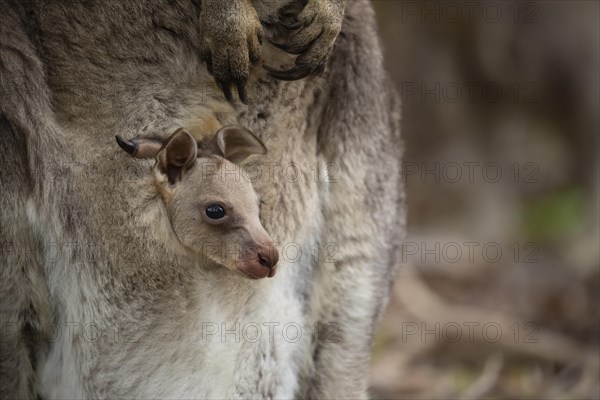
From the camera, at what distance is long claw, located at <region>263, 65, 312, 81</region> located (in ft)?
10.6

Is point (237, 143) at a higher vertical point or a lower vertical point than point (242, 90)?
lower

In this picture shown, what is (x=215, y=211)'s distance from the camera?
2996 millimetres

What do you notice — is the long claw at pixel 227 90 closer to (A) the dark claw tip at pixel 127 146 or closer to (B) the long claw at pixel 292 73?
(B) the long claw at pixel 292 73

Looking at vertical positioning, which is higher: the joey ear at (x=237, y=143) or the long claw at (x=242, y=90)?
the long claw at (x=242, y=90)

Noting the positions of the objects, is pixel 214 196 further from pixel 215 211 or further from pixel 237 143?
pixel 237 143

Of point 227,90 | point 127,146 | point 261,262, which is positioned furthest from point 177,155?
point 261,262

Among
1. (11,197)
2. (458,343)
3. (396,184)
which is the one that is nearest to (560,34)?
(458,343)

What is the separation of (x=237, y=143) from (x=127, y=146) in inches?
13.7

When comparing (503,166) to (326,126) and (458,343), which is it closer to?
(458,343)

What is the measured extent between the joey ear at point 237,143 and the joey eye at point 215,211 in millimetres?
238

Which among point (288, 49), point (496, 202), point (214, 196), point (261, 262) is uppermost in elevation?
point (288, 49)

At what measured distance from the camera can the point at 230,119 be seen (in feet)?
11.1

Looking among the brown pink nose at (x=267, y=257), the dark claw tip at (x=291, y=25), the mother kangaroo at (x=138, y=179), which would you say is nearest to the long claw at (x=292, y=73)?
the mother kangaroo at (x=138, y=179)

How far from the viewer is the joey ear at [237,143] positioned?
317cm
